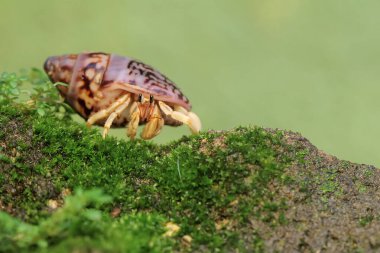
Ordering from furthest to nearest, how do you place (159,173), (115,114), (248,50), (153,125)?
(248,50) → (153,125) → (115,114) → (159,173)

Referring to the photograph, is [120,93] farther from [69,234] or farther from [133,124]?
[69,234]

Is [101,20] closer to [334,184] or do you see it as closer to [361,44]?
[361,44]

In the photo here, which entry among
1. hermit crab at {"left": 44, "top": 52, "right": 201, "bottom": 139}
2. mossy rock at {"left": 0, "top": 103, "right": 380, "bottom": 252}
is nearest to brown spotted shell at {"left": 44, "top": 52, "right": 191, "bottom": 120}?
hermit crab at {"left": 44, "top": 52, "right": 201, "bottom": 139}

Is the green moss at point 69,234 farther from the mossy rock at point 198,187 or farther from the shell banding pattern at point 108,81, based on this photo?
the shell banding pattern at point 108,81

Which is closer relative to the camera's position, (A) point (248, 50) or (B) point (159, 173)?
(B) point (159, 173)

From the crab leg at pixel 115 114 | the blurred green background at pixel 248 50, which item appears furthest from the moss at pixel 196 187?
the blurred green background at pixel 248 50

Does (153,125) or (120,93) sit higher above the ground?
(120,93)

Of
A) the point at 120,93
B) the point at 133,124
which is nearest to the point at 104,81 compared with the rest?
the point at 120,93
